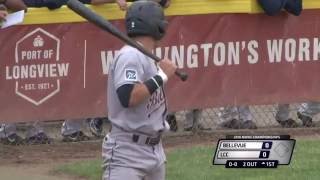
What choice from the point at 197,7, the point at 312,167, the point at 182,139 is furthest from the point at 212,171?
the point at 197,7

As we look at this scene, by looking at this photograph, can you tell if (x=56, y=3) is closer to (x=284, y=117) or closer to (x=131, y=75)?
(x=284, y=117)

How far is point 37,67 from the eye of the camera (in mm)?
9375

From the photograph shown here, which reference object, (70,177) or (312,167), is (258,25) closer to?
(312,167)

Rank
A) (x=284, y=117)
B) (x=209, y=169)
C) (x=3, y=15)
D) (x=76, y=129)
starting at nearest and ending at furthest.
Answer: (x=3, y=15)
(x=209, y=169)
(x=76, y=129)
(x=284, y=117)

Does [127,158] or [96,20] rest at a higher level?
[96,20]

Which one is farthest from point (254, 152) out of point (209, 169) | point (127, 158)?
point (127, 158)

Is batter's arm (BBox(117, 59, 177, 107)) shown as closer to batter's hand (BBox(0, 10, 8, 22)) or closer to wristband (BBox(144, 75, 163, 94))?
wristband (BBox(144, 75, 163, 94))

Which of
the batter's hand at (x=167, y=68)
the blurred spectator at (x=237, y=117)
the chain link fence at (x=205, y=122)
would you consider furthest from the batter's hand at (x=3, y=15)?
the blurred spectator at (x=237, y=117)

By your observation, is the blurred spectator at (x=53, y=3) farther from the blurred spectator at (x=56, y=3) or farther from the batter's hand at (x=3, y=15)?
the batter's hand at (x=3, y=15)

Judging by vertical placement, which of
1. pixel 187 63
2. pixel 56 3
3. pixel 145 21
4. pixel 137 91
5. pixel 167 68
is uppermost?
pixel 56 3

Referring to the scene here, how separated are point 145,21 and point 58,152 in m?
4.41

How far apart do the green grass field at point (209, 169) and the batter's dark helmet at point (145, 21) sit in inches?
111

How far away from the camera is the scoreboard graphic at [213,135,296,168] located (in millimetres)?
7020

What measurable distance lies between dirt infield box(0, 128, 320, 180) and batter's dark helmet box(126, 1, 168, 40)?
318cm
